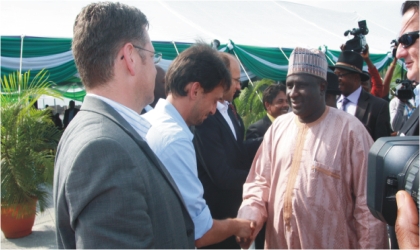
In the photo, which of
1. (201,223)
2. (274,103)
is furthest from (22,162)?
(201,223)

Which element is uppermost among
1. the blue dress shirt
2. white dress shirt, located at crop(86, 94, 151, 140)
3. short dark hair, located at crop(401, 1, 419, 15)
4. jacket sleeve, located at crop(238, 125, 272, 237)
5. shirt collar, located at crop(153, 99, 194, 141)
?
short dark hair, located at crop(401, 1, 419, 15)

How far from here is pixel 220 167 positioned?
7.17 feet

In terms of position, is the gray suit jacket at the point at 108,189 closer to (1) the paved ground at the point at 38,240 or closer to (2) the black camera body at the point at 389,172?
(2) the black camera body at the point at 389,172

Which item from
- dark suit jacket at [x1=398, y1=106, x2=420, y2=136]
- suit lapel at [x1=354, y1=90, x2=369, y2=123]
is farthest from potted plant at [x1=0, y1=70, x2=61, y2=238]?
dark suit jacket at [x1=398, y1=106, x2=420, y2=136]

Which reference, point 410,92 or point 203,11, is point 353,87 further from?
point 203,11

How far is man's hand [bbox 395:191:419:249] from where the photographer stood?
917 mm

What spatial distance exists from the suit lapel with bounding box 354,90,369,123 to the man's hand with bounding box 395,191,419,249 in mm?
2783

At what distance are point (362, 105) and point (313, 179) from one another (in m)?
2.12

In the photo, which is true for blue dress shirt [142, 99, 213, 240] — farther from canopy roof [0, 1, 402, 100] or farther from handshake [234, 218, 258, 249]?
canopy roof [0, 1, 402, 100]

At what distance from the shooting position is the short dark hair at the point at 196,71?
1679mm

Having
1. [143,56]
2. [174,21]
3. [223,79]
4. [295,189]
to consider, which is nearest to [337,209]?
[295,189]

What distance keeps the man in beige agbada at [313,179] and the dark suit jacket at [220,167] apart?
19cm

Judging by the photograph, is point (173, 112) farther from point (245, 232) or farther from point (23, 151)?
point (23, 151)

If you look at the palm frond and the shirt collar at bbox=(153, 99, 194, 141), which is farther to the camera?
the palm frond
